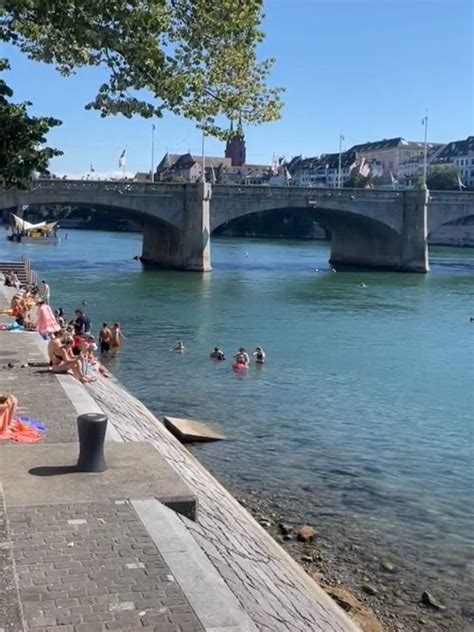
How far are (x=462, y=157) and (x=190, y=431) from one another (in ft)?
594

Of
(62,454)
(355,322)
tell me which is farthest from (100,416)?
(355,322)

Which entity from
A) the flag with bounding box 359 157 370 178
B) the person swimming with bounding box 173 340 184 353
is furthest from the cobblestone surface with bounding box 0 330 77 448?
the flag with bounding box 359 157 370 178

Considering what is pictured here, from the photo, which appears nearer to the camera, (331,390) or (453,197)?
(331,390)

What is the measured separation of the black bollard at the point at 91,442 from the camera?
37.2 ft

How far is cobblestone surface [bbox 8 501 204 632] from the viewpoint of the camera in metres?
7.43

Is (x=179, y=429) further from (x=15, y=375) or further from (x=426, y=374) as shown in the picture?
(x=426, y=374)

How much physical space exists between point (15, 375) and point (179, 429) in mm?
4054

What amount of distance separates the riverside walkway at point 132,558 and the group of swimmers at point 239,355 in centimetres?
1629

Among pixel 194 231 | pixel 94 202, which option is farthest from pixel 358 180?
pixel 94 202

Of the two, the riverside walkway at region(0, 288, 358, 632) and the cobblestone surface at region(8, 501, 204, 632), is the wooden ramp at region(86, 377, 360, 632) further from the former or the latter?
the cobblestone surface at region(8, 501, 204, 632)

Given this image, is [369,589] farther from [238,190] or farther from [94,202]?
[238,190]

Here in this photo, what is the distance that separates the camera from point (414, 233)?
262 ft

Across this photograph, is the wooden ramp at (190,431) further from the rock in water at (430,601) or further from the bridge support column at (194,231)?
the bridge support column at (194,231)

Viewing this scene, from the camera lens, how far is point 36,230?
12012cm
